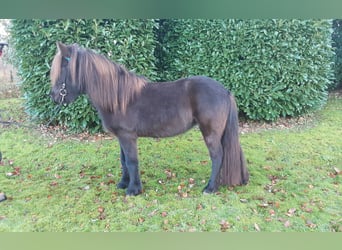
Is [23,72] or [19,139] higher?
[23,72]

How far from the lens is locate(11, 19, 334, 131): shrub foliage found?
4.61 meters

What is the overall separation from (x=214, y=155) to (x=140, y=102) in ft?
3.19

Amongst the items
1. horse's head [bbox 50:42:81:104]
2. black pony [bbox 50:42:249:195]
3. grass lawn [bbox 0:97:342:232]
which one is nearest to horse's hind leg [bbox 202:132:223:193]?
black pony [bbox 50:42:249:195]

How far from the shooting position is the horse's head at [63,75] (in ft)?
9.07

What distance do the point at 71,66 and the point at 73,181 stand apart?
1.51 meters

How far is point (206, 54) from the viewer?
542 cm

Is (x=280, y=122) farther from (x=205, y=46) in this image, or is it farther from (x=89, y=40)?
(x=89, y=40)

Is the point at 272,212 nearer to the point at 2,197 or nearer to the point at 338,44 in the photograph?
the point at 2,197

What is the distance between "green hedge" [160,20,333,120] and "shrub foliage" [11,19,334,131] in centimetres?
2

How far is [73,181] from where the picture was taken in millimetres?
3572

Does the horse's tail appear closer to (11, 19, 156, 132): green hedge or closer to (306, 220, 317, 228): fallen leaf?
(306, 220, 317, 228): fallen leaf

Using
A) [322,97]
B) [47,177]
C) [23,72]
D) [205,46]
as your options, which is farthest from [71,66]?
[322,97]

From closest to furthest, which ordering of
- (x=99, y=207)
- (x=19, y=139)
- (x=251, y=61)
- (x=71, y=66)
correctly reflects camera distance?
(x=71, y=66) → (x=99, y=207) → (x=19, y=139) → (x=251, y=61)

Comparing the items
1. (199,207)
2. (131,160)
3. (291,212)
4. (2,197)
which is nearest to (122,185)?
(131,160)
